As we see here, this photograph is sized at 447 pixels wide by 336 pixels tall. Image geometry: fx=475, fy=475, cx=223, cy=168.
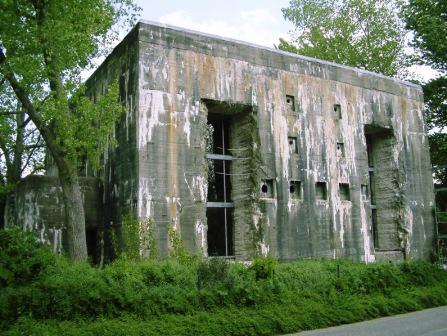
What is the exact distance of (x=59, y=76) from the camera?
12.5 meters

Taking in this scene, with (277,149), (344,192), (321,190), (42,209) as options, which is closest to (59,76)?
(42,209)

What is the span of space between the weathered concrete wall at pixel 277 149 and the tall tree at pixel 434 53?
3.88m

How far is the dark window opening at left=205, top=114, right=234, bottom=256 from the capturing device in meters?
17.0

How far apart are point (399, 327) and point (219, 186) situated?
8.92 meters

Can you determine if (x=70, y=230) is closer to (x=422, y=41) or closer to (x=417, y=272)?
(x=417, y=272)

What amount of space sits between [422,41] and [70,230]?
21.3 metres

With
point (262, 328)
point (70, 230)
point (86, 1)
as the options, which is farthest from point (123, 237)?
point (86, 1)

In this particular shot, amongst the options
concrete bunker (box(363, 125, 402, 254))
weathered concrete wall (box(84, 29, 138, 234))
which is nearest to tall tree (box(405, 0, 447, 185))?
concrete bunker (box(363, 125, 402, 254))

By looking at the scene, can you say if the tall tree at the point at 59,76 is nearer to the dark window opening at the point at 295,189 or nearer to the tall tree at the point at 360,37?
the dark window opening at the point at 295,189

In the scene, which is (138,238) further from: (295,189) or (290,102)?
(290,102)

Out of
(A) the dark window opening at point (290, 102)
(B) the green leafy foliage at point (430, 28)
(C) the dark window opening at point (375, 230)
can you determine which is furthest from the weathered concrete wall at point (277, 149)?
(B) the green leafy foliage at point (430, 28)

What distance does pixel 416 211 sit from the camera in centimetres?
2114

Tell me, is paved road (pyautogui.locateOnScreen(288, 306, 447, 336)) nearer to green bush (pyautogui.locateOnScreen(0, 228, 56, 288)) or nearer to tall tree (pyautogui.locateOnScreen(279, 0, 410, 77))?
green bush (pyautogui.locateOnScreen(0, 228, 56, 288))

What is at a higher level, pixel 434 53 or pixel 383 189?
pixel 434 53
